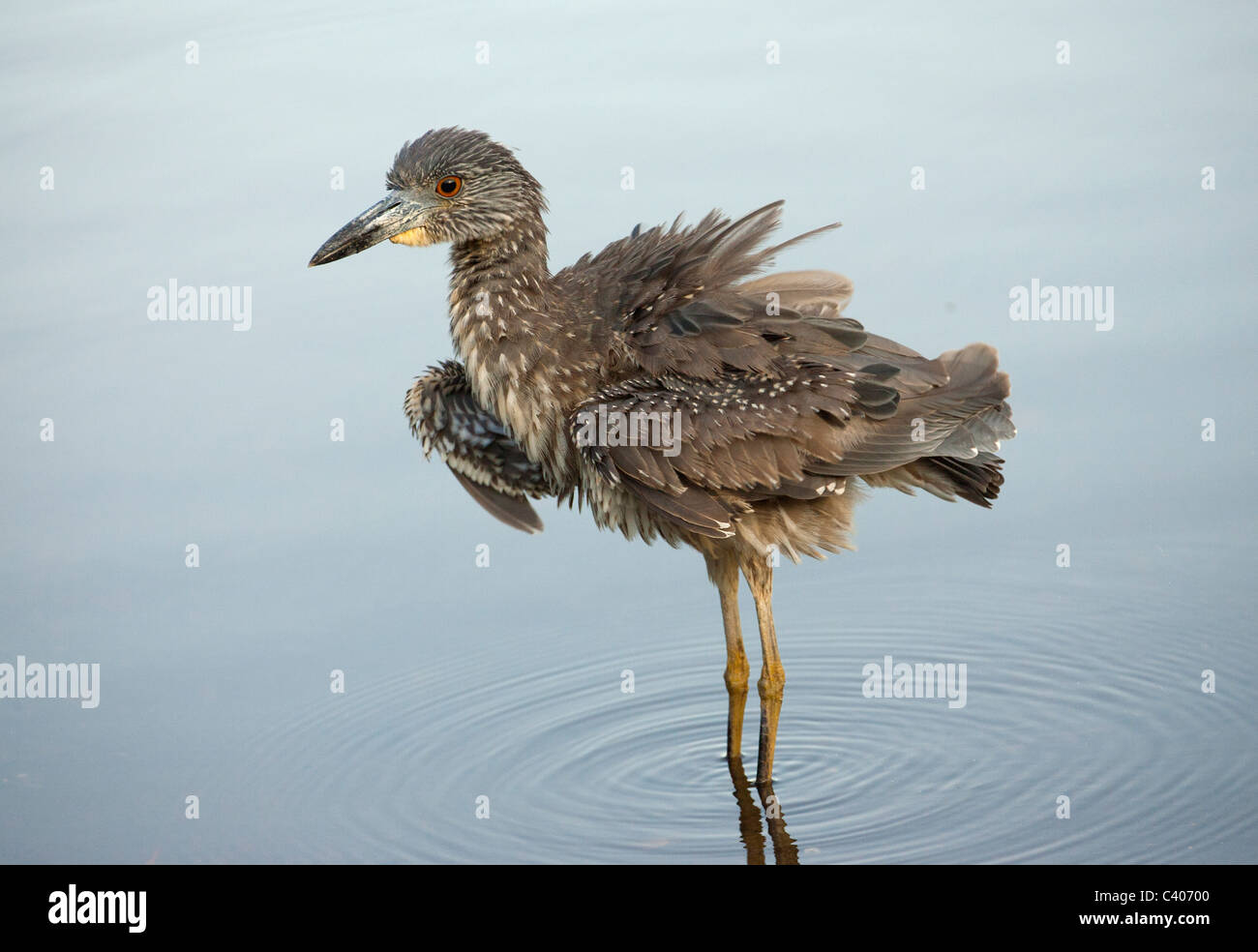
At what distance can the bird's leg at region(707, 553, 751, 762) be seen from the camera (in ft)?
31.9

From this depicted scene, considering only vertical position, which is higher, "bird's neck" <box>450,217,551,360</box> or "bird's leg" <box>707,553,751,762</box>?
"bird's neck" <box>450,217,551,360</box>

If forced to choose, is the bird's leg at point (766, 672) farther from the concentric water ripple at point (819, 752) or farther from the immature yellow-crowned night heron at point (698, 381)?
the concentric water ripple at point (819, 752)

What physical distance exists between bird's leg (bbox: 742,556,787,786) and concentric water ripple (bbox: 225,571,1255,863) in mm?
189

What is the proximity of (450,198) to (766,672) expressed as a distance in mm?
2988

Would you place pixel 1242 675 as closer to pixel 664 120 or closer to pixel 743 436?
pixel 743 436

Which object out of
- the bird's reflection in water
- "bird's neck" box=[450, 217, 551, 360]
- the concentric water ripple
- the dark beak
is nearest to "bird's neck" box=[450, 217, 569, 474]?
"bird's neck" box=[450, 217, 551, 360]

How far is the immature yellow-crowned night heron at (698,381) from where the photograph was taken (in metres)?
8.95

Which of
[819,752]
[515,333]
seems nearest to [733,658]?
[819,752]

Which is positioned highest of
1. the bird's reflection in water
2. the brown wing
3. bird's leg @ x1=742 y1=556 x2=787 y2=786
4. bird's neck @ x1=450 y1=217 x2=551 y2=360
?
bird's neck @ x1=450 y1=217 x2=551 y2=360

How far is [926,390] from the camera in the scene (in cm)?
918

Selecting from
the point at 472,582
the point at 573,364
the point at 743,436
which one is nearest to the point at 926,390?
the point at 743,436

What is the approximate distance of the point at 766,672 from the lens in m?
9.62

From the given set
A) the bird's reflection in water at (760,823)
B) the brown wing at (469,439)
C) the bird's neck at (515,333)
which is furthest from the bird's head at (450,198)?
the bird's reflection in water at (760,823)

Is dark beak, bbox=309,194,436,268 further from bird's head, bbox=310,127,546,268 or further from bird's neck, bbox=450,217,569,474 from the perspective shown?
bird's neck, bbox=450,217,569,474
